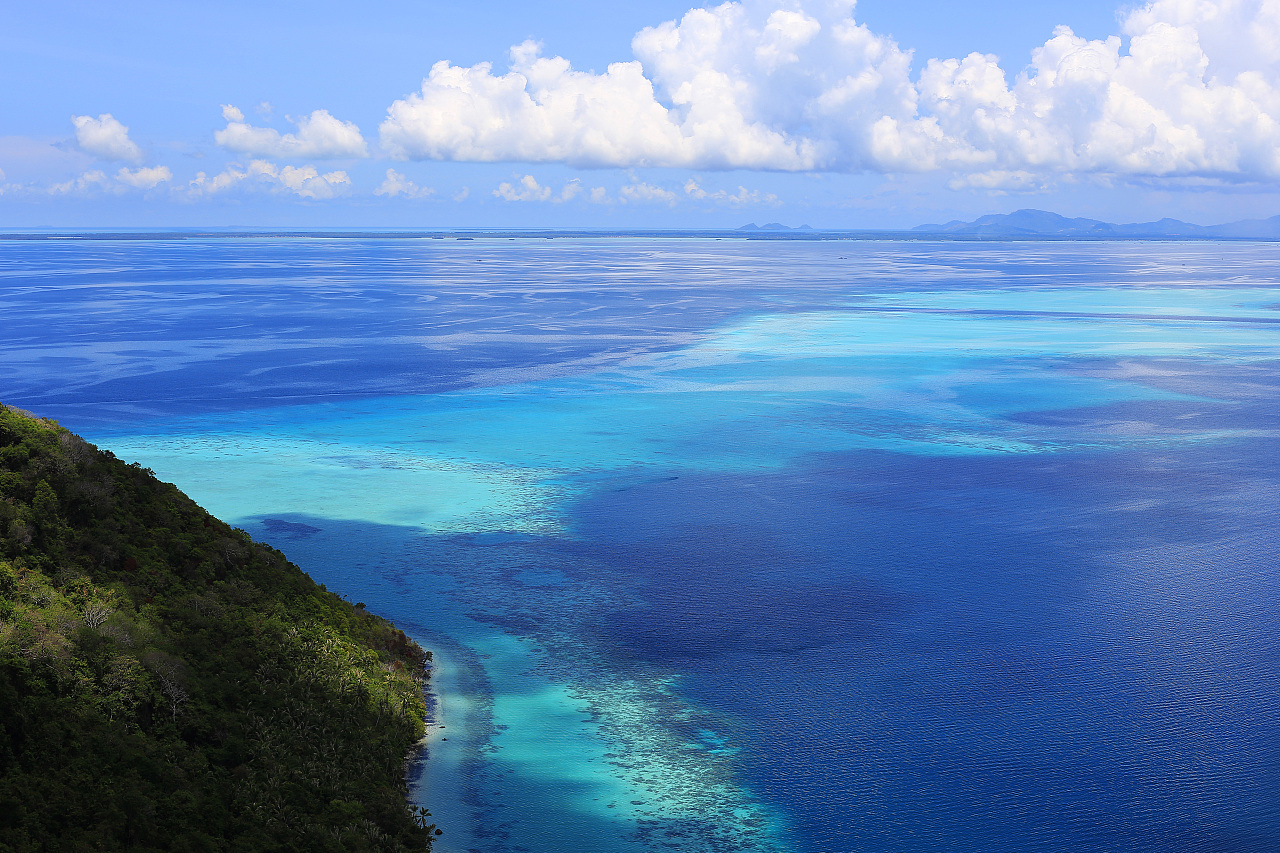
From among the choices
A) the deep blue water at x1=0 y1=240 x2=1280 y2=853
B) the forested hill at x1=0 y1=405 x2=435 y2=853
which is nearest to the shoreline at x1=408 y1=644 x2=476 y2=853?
the deep blue water at x1=0 y1=240 x2=1280 y2=853

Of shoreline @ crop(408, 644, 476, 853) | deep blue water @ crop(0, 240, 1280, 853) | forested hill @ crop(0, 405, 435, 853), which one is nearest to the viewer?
forested hill @ crop(0, 405, 435, 853)

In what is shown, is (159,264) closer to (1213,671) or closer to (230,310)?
(230,310)

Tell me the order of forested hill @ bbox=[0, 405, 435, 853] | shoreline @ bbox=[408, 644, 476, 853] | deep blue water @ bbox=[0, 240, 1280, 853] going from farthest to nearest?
1. deep blue water @ bbox=[0, 240, 1280, 853]
2. shoreline @ bbox=[408, 644, 476, 853]
3. forested hill @ bbox=[0, 405, 435, 853]

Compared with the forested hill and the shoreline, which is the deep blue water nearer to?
the shoreline

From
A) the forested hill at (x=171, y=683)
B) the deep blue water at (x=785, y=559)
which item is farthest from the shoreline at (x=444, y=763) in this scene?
the forested hill at (x=171, y=683)

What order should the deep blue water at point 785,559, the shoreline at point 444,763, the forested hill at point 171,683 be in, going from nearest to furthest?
the forested hill at point 171,683
the shoreline at point 444,763
the deep blue water at point 785,559

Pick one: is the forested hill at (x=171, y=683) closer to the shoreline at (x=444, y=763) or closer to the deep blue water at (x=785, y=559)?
the shoreline at (x=444, y=763)
